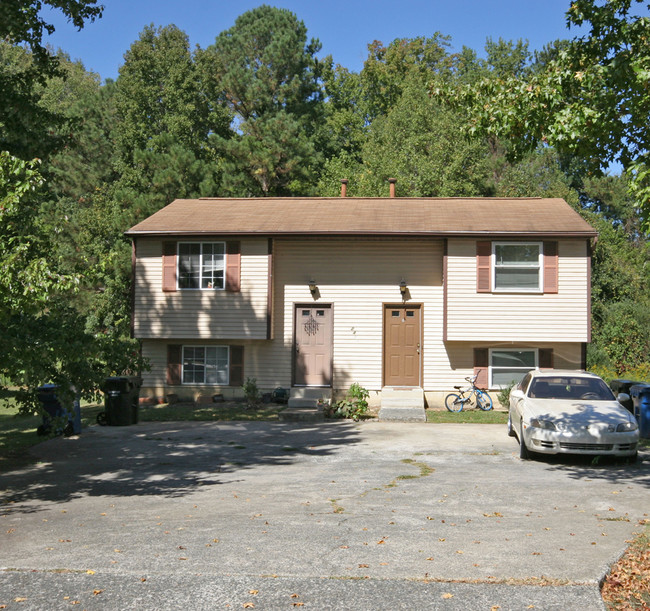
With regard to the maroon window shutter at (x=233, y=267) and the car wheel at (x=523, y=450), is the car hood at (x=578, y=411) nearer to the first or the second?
the car wheel at (x=523, y=450)

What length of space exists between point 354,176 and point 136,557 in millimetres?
32378

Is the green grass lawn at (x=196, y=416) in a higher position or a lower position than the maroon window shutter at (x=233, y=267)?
lower

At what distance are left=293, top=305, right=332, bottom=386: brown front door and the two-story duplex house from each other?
1.2 inches

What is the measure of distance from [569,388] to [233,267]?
35.4ft

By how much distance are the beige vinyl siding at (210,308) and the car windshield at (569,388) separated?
30.0ft

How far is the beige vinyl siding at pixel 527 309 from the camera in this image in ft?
65.7

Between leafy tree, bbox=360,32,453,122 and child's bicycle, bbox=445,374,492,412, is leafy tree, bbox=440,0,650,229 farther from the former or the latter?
leafy tree, bbox=360,32,453,122

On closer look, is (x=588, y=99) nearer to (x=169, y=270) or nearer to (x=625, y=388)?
(x=625, y=388)

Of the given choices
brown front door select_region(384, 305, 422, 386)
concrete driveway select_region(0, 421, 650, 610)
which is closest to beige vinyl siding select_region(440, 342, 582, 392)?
brown front door select_region(384, 305, 422, 386)

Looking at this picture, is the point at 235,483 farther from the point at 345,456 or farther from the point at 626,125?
the point at 626,125

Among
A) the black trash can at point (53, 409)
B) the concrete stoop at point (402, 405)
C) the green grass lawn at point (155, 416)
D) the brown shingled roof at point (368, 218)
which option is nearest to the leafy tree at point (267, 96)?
the brown shingled roof at point (368, 218)

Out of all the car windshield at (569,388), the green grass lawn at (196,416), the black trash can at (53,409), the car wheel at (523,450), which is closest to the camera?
the car wheel at (523,450)

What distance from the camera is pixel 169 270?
2155 cm

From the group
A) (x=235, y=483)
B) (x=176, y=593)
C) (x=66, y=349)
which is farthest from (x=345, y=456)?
(x=176, y=593)
